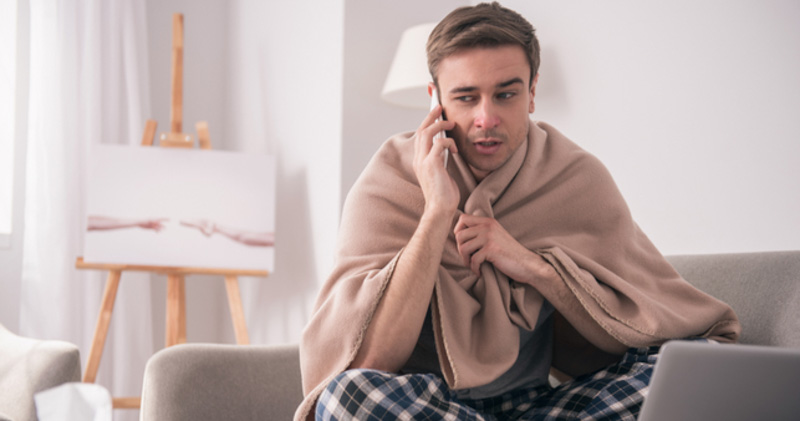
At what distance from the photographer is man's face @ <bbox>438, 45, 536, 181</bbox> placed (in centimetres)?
143

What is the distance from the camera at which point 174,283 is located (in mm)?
2975

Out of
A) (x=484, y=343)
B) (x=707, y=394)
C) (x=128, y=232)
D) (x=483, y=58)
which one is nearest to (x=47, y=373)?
(x=128, y=232)

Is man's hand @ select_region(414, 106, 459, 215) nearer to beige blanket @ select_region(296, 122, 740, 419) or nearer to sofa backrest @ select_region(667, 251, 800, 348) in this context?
beige blanket @ select_region(296, 122, 740, 419)

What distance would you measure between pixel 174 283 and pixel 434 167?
1.85 m

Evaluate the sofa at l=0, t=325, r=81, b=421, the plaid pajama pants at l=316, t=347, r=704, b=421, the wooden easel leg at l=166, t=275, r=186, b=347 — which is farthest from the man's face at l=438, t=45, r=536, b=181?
the wooden easel leg at l=166, t=275, r=186, b=347

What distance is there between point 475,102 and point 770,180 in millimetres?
772

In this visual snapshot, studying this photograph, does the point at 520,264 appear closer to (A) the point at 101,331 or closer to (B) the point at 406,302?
(B) the point at 406,302

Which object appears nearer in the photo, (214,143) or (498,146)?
(498,146)

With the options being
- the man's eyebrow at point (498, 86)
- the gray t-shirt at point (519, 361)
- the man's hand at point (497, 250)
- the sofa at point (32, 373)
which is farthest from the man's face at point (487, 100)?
the sofa at point (32, 373)

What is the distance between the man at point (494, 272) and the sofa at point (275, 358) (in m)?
0.08

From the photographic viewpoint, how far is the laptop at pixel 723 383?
2.61ft

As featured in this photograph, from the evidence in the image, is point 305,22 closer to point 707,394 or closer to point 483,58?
point 483,58

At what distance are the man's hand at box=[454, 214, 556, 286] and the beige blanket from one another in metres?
0.03

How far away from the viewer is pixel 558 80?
2.41 metres
